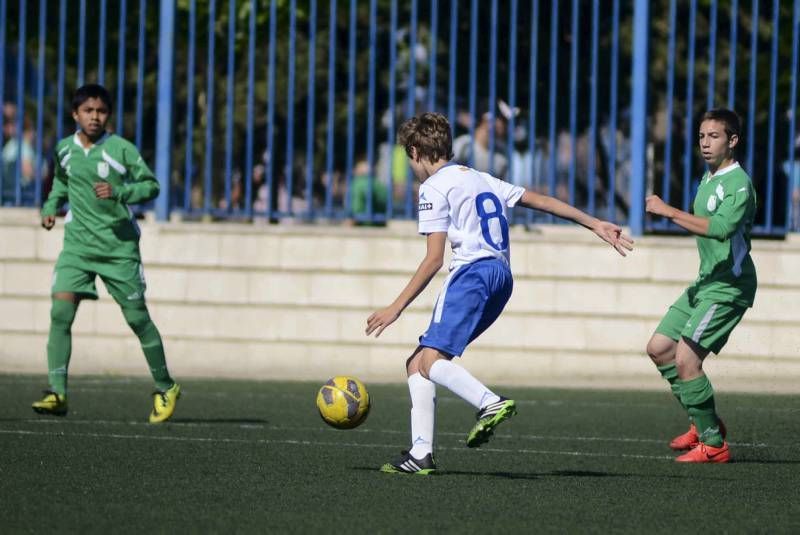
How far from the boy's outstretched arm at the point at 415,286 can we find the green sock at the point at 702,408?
1811 mm

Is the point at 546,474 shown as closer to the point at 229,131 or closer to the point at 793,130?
the point at 793,130

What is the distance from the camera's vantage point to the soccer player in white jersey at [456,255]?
7852 millimetres

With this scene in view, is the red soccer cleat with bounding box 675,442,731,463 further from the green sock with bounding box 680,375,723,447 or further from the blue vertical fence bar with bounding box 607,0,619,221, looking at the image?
the blue vertical fence bar with bounding box 607,0,619,221

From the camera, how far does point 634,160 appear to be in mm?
14367

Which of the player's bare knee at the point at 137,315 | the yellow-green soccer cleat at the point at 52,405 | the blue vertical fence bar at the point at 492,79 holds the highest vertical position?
the blue vertical fence bar at the point at 492,79

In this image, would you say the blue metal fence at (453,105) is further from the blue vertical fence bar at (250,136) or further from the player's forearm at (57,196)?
the player's forearm at (57,196)

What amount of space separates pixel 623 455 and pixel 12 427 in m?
3.47

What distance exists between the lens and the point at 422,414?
25.9 feet

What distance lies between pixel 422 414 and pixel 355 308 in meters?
6.61

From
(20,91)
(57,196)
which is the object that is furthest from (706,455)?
(20,91)

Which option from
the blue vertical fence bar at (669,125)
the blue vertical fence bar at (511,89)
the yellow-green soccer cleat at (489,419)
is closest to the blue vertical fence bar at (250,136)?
the blue vertical fence bar at (511,89)

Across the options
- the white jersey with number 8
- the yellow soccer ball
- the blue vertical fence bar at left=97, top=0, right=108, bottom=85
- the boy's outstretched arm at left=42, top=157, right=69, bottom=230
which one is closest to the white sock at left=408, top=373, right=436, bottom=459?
the yellow soccer ball

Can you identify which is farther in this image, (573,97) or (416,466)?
(573,97)

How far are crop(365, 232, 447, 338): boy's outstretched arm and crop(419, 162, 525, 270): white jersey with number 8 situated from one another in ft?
0.26
